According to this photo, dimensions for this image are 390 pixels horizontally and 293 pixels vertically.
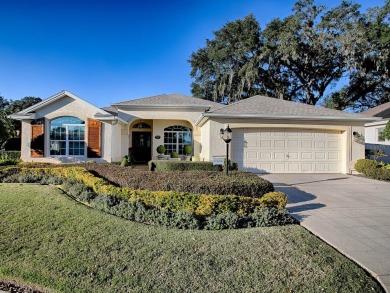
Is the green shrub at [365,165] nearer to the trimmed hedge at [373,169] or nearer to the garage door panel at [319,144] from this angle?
the trimmed hedge at [373,169]

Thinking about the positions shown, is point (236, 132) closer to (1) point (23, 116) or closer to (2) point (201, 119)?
(2) point (201, 119)

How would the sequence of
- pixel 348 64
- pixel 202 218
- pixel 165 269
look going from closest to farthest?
pixel 165 269
pixel 202 218
pixel 348 64

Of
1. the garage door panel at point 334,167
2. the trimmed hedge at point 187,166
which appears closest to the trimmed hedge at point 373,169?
the garage door panel at point 334,167

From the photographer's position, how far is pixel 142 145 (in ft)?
59.4

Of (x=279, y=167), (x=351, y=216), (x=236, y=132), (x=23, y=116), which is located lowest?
(x=351, y=216)

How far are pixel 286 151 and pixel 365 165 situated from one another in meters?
3.78

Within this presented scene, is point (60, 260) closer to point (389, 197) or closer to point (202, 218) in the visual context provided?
point (202, 218)

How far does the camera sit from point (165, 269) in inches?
135

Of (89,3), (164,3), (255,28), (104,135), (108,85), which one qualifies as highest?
(255,28)

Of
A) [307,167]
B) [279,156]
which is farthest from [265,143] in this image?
[307,167]

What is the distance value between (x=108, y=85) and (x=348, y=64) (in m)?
21.7

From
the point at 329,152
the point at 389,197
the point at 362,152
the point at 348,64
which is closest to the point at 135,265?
the point at 389,197

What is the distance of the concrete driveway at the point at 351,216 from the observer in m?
3.71

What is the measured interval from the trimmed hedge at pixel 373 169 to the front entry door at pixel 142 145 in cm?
1337
